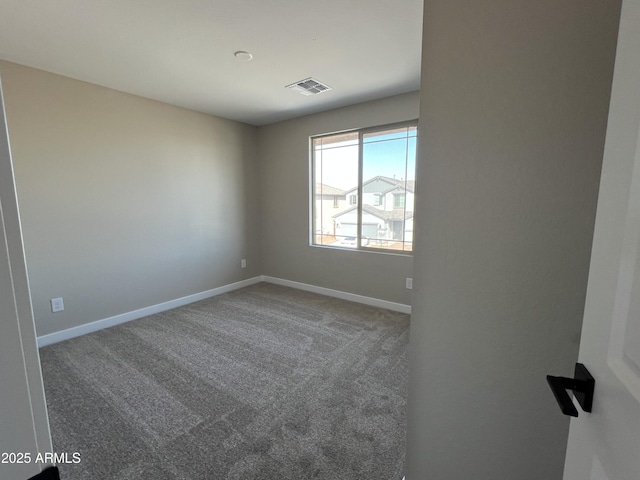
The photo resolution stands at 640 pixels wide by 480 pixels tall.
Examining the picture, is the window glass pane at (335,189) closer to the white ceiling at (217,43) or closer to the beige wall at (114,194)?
the white ceiling at (217,43)

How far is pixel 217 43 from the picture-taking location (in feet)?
6.65

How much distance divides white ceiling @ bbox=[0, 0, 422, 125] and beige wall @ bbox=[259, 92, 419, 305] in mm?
416

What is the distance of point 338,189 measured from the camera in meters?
3.82

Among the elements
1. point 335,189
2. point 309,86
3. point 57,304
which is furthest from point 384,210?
point 57,304

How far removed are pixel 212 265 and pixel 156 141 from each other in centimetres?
171

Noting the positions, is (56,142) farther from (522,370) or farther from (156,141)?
(522,370)

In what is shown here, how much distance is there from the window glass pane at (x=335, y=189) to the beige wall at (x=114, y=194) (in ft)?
4.08

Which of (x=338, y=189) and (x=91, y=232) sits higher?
(x=338, y=189)

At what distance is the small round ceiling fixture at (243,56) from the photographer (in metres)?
2.15

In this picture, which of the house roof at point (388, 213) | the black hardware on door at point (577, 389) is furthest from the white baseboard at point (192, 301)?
the black hardware on door at point (577, 389)

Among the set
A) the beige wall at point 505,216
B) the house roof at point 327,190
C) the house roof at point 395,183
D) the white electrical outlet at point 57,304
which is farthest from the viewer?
the house roof at point 327,190

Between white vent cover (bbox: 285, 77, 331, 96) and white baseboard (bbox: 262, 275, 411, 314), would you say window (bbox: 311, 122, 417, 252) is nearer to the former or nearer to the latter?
white baseboard (bbox: 262, 275, 411, 314)

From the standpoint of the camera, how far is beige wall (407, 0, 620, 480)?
0.73 m

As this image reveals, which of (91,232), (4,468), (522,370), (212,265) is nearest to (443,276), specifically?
(522,370)
